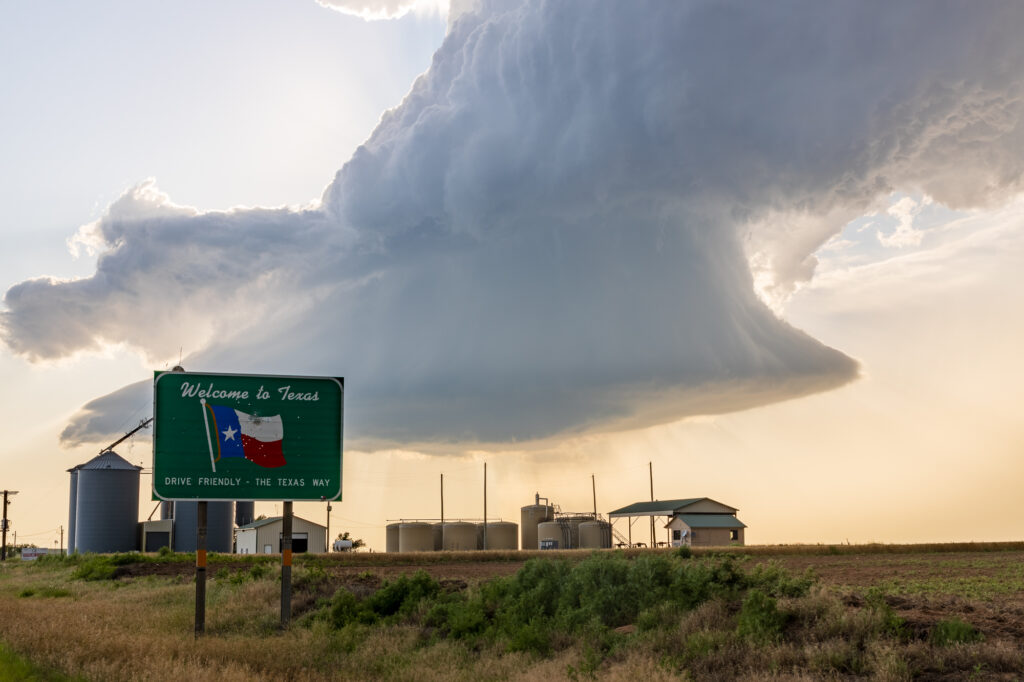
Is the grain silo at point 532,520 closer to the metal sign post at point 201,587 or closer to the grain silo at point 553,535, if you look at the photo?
the grain silo at point 553,535

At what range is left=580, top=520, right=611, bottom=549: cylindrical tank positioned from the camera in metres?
88.6

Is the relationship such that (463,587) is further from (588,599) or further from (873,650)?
(873,650)

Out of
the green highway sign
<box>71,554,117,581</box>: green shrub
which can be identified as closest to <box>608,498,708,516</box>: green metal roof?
<box>71,554,117,581</box>: green shrub

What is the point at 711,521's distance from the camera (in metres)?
88.1

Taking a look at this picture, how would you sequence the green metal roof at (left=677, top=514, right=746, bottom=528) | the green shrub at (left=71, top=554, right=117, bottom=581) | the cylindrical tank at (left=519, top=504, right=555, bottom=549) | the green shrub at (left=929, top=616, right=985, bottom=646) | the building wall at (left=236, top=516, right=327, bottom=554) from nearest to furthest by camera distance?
1. the green shrub at (left=929, top=616, right=985, bottom=646)
2. the green shrub at (left=71, top=554, right=117, bottom=581)
3. the building wall at (left=236, top=516, right=327, bottom=554)
4. the green metal roof at (left=677, top=514, right=746, bottom=528)
5. the cylindrical tank at (left=519, top=504, right=555, bottom=549)

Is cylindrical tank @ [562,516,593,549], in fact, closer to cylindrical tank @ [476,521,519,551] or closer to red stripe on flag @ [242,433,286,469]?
cylindrical tank @ [476,521,519,551]

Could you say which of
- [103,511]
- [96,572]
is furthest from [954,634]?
[103,511]

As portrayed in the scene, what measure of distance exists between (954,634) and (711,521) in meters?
75.9

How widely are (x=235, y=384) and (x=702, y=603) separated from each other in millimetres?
15504

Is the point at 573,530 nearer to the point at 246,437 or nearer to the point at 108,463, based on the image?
the point at 108,463

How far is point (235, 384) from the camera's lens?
89.6ft

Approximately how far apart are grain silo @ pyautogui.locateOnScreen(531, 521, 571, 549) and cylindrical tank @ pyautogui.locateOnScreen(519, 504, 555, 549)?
281 inches

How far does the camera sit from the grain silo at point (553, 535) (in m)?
88.2

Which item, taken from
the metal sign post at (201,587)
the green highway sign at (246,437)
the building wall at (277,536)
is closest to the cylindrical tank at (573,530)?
the building wall at (277,536)
